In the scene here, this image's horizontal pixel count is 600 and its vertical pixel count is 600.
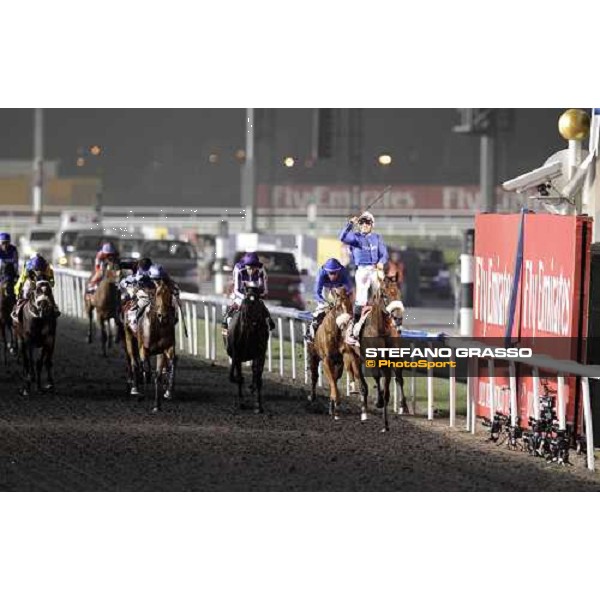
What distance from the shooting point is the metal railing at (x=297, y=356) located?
13.9 m

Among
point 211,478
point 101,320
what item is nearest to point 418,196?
point 101,320

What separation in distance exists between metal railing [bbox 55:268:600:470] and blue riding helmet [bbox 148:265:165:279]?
1147mm

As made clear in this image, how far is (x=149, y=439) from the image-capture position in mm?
15812

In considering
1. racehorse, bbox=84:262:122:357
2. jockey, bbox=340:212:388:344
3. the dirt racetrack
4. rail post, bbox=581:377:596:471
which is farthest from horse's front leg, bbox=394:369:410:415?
racehorse, bbox=84:262:122:357

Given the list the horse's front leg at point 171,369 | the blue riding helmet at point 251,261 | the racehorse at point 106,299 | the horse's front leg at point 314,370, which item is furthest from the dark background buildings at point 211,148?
the blue riding helmet at point 251,261

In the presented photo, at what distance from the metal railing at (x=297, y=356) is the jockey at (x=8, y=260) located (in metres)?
2.90

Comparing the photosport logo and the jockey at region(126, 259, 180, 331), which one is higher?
the jockey at region(126, 259, 180, 331)

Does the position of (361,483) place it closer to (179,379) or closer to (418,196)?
(179,379)

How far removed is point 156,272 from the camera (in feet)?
63.2

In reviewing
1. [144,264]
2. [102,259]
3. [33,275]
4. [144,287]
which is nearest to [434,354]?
[144,287]

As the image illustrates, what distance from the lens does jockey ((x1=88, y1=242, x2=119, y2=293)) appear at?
88.6 feet

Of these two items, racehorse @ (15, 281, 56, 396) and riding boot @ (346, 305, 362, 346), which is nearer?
riding boot @ (346, 305, 362, 346)

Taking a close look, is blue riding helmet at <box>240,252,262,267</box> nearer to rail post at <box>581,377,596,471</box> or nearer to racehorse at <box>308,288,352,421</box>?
racehorse at <box>308,288,352,421</box>

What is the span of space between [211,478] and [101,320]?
43.7ft
